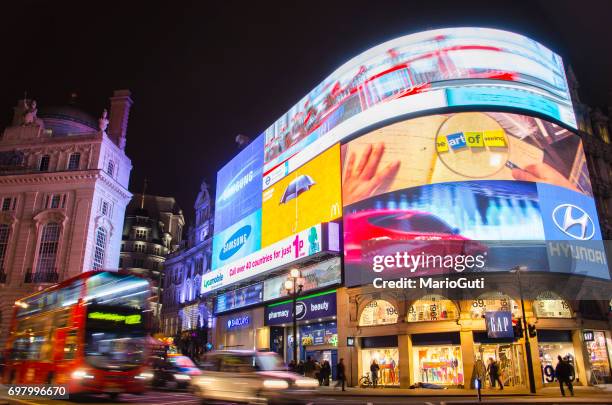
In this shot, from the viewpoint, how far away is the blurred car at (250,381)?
12940 mm

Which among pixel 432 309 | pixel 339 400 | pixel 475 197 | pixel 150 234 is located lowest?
pixel 339 400

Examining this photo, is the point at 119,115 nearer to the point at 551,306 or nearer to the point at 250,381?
the point at 551,306

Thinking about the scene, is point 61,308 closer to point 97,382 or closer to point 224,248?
point 97,382

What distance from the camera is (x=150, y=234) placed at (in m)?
104

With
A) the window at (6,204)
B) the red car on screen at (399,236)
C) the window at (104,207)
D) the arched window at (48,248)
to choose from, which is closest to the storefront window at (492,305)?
the red car on screen at (399,236)

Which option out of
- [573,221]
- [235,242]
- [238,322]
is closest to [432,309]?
[573,221]

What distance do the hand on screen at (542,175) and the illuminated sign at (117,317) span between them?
22211mm

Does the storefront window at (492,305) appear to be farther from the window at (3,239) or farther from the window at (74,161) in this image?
the window at (3,239)

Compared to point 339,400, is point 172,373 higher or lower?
higher

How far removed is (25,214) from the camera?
54.1m

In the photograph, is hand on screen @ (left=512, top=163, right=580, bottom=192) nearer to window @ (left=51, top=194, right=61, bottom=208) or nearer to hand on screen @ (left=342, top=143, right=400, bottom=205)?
hand on screen @ (left=342, top=143, right=400, bottom=205)

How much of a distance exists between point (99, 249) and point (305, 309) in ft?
101

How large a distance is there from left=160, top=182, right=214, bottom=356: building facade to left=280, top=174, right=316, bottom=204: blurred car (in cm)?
2391

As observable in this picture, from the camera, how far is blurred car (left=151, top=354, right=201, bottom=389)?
85.0 ft
